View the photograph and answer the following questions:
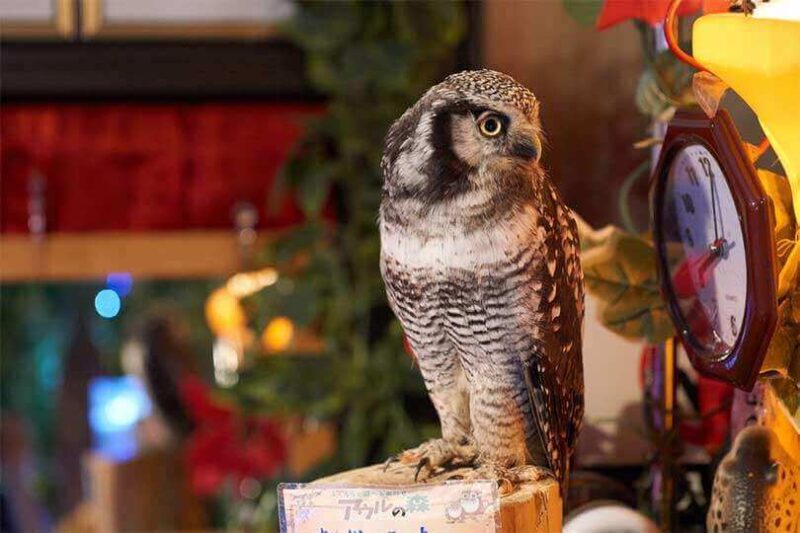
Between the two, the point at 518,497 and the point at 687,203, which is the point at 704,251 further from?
the point at 518,497

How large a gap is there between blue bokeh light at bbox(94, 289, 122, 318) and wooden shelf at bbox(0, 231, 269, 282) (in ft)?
3.47

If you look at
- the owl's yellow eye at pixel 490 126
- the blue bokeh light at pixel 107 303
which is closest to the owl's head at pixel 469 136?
the owl's yellow eye at pixel 490 126

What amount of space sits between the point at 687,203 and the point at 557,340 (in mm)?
211

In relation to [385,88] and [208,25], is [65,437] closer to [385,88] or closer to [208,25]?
[208,25]

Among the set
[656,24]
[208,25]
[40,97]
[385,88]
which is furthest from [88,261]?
[656,24]

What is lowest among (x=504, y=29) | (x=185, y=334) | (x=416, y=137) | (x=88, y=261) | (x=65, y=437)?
(x=65, y=437)

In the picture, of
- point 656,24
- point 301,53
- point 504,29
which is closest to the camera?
point 656,24

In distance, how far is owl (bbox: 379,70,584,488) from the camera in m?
1.01

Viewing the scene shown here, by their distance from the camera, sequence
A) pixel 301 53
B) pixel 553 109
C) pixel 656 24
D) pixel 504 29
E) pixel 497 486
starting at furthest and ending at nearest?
pixel 301 53 < pixel 504 29 < pixel 553 109 < pixel 656 24 < pixel 497 486

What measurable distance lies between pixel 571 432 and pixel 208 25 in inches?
90.8

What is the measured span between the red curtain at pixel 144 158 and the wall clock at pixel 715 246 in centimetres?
208

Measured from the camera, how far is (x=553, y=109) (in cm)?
243

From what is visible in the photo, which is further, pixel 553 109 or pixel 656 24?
pixel 553 109

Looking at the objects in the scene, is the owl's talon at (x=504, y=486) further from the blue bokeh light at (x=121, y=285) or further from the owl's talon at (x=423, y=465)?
the blue bokeh light at (x=121, y=285)
